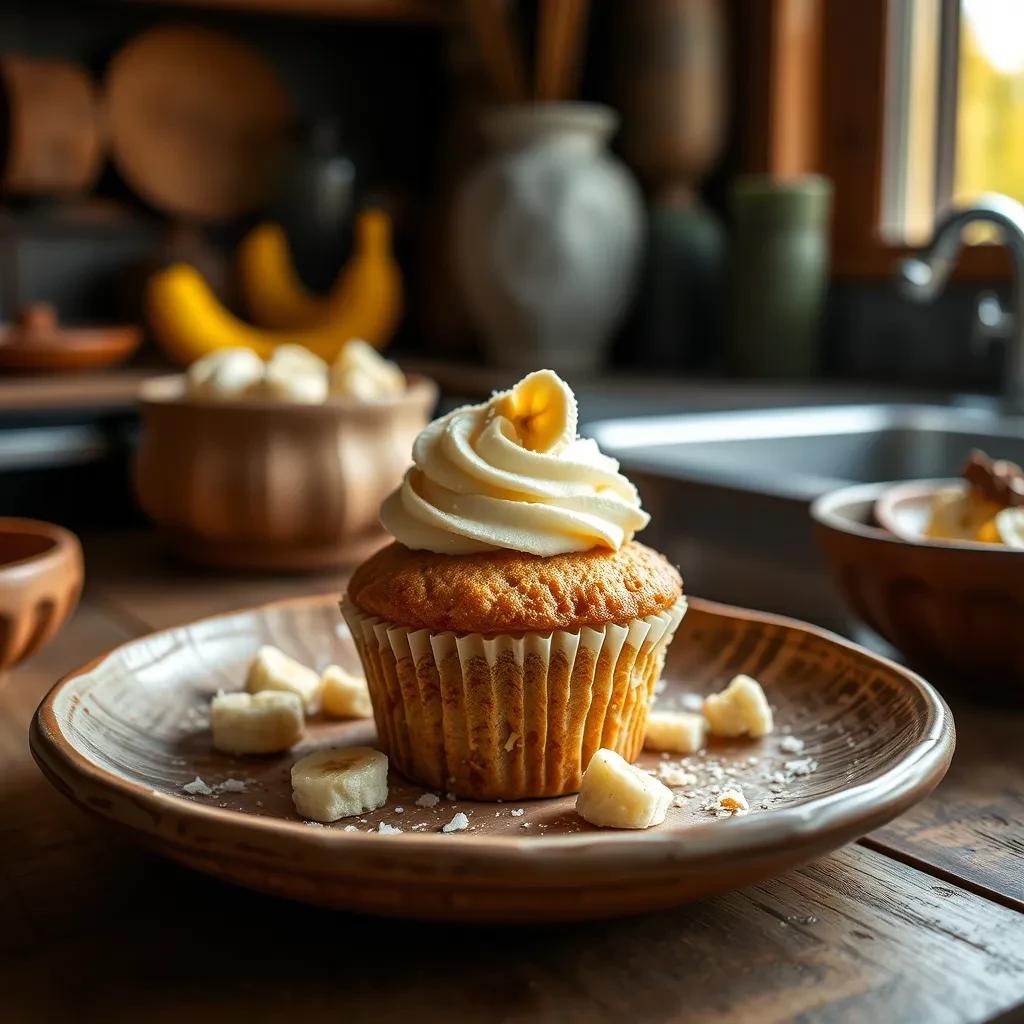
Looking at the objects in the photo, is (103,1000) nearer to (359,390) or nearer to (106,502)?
(359,390)

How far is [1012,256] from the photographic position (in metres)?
2.04

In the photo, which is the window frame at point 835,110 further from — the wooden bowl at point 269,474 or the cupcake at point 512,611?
the cupcake at point 512,611

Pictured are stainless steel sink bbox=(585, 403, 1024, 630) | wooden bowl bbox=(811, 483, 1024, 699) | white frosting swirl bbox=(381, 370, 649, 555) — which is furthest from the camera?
stainless steel sink bbox=(585, 403, 1024, 630)

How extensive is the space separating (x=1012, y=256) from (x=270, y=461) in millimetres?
1265

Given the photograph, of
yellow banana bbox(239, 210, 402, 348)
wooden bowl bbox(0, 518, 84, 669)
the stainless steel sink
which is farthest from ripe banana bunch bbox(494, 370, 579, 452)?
yellow banana bbox(239, 210, 402, 348)

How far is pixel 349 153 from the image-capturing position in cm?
327

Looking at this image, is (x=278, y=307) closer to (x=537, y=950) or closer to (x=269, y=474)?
(x=269, y=474)

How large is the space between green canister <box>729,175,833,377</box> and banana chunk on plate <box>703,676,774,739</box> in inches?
72.8

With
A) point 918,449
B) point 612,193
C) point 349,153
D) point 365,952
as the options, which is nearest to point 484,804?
point 365,952

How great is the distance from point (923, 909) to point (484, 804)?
244mm

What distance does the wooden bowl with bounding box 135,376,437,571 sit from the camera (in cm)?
139

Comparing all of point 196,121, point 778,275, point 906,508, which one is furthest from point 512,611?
point 196,121

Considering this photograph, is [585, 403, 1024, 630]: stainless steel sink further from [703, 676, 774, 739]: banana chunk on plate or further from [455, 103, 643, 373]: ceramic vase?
[455, 103, 643, 373]: ceramic vase

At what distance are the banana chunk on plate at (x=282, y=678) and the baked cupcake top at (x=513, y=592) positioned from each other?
0.36 feet
